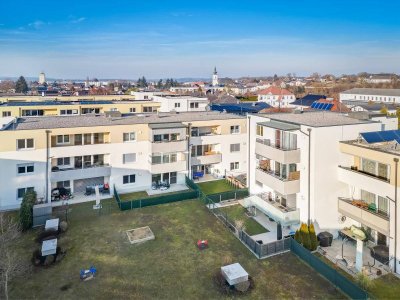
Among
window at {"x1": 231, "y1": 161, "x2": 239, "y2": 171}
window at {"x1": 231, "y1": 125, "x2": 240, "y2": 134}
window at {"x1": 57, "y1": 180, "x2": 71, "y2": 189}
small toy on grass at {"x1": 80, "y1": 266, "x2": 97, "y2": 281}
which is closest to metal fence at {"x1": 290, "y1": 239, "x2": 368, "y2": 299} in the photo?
small toy on grass at {"x1": 80, "y1": 266, "x2": 97, "y2": 281}

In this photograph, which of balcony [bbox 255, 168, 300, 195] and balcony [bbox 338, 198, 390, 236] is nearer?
balcony [bbox 338, 198, 390, 236]

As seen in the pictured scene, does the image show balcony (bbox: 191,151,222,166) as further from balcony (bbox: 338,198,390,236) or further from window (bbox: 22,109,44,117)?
window (bbox: 22,109,44,117)

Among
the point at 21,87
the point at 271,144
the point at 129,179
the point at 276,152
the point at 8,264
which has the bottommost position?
the point at 8,264

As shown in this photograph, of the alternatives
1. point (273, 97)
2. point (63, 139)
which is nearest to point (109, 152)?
point (63, 139)

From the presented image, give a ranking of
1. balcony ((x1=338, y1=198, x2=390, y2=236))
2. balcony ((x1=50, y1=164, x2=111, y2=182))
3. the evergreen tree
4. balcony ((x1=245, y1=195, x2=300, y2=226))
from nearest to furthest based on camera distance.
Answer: balcony ((x1=338, y1=198, x2=390, y2=236))
balcony ((x1=245, y1=195, x2=300, y2=226))
balcony ((x1=50, y1=164, x2=111, y2=182))
the evergreen tree

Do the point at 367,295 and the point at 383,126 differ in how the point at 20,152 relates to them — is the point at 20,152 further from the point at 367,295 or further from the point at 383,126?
the point at 383,126

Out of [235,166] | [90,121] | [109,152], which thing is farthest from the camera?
[235,166]

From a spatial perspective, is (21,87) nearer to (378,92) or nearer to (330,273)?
(378,92)
